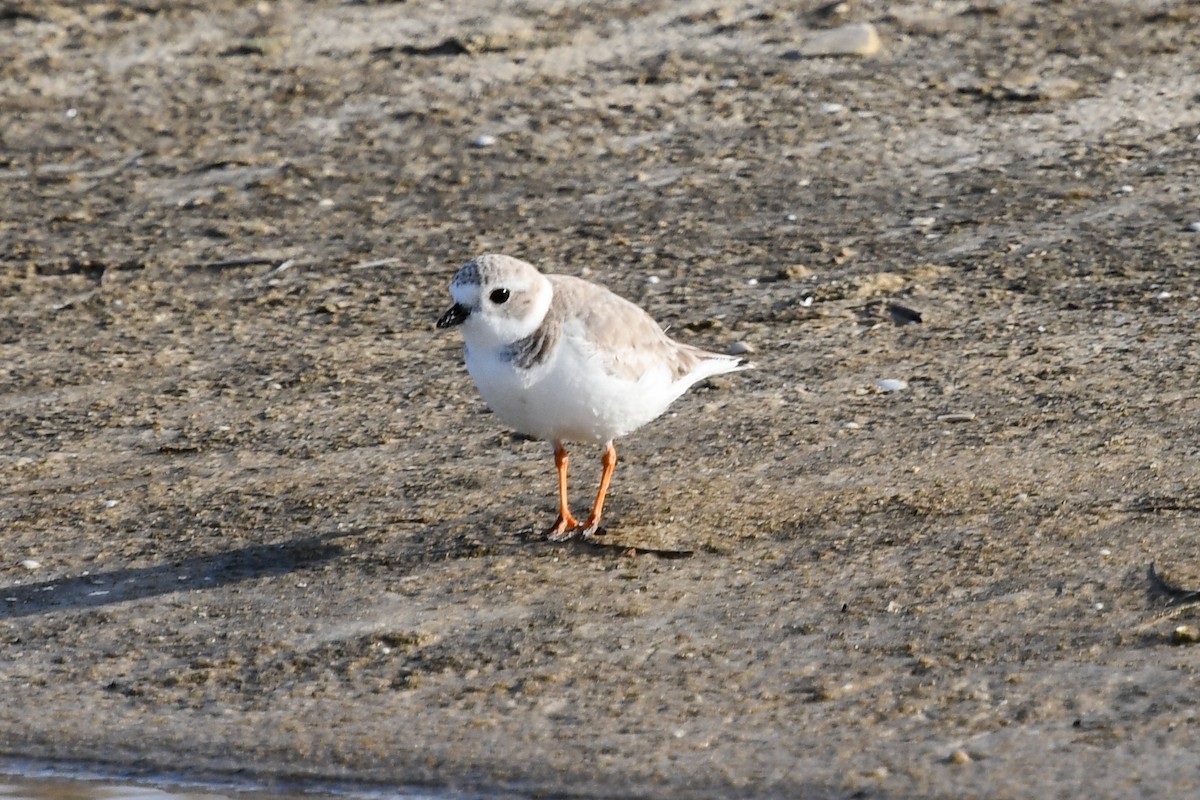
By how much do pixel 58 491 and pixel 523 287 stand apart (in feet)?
7.15

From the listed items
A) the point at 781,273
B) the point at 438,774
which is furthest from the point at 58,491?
the point at 781,273

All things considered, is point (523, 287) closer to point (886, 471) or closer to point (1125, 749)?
point (886, 471)

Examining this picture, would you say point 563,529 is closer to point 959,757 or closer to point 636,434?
point 636,434

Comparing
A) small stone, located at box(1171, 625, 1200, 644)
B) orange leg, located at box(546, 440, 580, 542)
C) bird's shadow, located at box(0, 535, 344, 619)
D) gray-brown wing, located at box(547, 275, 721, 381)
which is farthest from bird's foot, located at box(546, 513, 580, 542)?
small stone, located at box(1171, 625, 1200, 644)

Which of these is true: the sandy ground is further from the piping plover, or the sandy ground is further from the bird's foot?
the piping plover

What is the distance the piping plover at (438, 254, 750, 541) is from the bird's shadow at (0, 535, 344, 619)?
0.90m

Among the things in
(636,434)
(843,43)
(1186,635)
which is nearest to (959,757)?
(1186,635)

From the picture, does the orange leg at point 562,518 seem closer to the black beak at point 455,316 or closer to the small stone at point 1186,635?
the black beak at point 455,316

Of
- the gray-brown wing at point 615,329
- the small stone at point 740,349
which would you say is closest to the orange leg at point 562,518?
the gray-brown wing at point 615,329

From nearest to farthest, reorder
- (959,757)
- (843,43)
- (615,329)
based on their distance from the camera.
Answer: (959,757) → (615,329) → (843,43)

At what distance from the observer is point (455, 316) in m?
5.91

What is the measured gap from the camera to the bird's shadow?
237 inches

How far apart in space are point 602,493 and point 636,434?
904 mm

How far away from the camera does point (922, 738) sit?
15.6 feet
